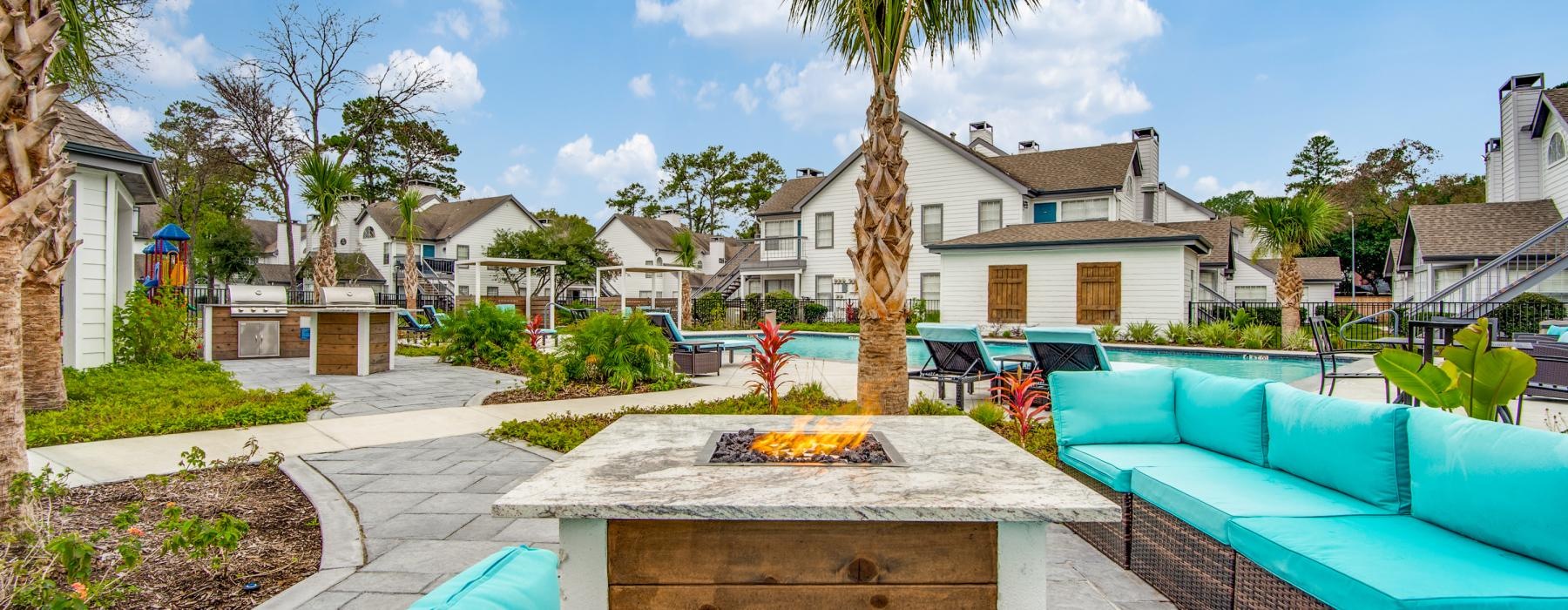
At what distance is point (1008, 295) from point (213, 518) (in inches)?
745

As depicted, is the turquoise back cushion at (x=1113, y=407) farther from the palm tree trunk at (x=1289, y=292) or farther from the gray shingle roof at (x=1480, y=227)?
the gray shingle roof at (x=1480, y=227)

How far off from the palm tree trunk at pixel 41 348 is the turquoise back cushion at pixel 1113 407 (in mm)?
8674

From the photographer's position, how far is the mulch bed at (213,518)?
2.79 meters

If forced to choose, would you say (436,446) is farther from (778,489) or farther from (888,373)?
(778,489)

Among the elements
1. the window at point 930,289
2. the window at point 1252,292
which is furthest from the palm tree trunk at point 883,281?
the window at point 1252,292

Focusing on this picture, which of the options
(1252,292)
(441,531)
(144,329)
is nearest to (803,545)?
(441,531)

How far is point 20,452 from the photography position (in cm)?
319

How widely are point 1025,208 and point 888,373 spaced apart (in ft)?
60.6

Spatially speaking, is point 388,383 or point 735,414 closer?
point 735,414

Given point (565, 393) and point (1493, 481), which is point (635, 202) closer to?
point (565, 393)

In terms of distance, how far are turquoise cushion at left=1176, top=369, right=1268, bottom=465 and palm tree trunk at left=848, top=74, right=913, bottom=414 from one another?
91.9 inches

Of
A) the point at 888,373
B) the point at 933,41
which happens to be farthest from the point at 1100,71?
the point at 888,373

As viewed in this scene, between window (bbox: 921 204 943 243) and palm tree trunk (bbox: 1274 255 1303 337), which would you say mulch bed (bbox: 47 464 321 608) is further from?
window (bbox: 921 204 943 243)

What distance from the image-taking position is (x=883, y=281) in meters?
6.10
